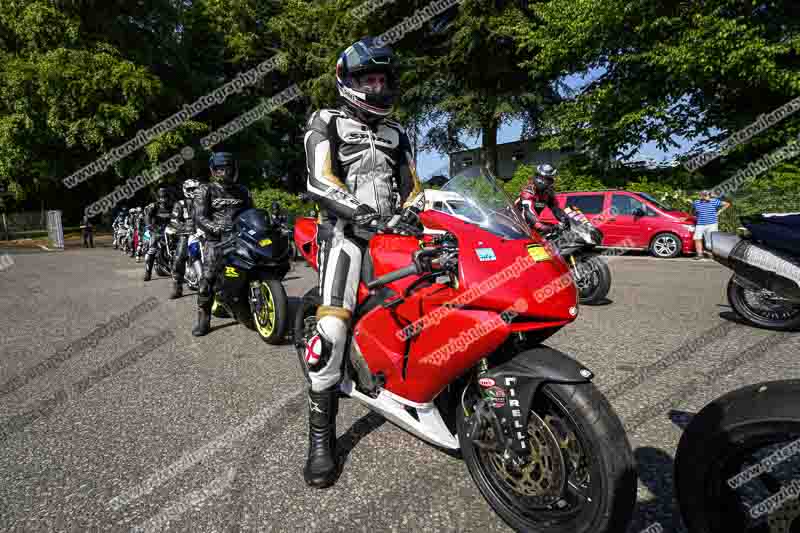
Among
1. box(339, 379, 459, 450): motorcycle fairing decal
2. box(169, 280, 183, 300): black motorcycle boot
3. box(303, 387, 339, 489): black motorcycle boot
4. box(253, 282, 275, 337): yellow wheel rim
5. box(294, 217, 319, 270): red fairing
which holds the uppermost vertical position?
box(294, 217, 319, 270): red fairing

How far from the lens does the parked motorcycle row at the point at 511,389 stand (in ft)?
5.43

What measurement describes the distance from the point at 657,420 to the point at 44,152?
88.5 ft

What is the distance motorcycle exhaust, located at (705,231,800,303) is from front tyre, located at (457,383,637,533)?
2239 mm

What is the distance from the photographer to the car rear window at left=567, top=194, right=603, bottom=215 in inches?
499

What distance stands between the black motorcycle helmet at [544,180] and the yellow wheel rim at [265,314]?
3.70 m

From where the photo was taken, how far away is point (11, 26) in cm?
2045

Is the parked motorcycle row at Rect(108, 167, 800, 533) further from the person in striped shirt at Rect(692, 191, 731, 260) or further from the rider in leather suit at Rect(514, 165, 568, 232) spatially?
the person in striped shirt at Rect(692, 191, 731, 260)

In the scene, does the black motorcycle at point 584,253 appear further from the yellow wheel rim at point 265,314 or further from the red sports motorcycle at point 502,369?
the red sports motorcycle at point 502,369

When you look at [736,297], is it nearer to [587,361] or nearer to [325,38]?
[587,361]

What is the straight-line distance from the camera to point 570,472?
1896 millimetres

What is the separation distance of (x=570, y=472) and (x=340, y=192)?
1.66 m

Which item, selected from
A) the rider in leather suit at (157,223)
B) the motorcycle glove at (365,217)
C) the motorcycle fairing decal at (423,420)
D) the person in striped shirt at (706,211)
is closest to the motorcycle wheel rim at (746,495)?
the motorcycle fairing decal at (423,420)

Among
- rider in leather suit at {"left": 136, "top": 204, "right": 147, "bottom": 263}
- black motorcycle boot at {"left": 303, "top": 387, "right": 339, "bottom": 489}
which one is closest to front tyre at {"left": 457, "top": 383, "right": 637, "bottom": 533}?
black motorcycle boot at {"left": 303, "top": 387, "right": 339, "bottom": 489}

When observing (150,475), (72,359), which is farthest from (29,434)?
(72,359)
